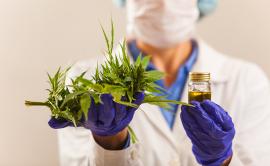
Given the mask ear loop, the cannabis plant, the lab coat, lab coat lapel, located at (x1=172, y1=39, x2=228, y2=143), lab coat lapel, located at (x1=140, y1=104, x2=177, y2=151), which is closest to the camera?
the cannabis plant

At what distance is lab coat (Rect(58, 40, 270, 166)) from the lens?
113 cm

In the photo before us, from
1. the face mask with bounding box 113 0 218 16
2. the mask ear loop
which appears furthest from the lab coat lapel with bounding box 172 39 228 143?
the mask ear loop

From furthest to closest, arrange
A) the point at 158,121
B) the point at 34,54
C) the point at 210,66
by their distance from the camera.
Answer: the point at 34,54 < the point at 210,66 < the point at 158,121

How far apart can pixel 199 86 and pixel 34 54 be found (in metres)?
0.94

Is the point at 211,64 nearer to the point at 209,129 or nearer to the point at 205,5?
the point at 205,5

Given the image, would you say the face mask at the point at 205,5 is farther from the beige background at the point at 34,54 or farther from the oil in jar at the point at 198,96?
the oil in jar at the point at 198,96

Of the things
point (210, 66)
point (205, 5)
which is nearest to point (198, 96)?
point (210, 66)

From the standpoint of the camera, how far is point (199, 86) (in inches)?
31.5

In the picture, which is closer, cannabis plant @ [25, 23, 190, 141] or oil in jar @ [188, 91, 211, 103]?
cannabis plant @ [25, 23, 190, 141]

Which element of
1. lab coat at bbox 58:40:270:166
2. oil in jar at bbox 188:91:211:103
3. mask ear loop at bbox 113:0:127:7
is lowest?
lab coat at bbox 58:40:270:166

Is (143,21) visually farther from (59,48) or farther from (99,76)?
(99,76)

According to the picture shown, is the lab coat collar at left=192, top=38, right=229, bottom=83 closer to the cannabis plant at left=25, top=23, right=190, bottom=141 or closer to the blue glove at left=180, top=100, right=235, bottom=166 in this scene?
the blue glove at left=180, top=100, right=235, bottom=166

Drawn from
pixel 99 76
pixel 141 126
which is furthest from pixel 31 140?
pixel 99 76

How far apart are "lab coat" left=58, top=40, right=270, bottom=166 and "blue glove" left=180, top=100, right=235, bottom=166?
7.2 inches
